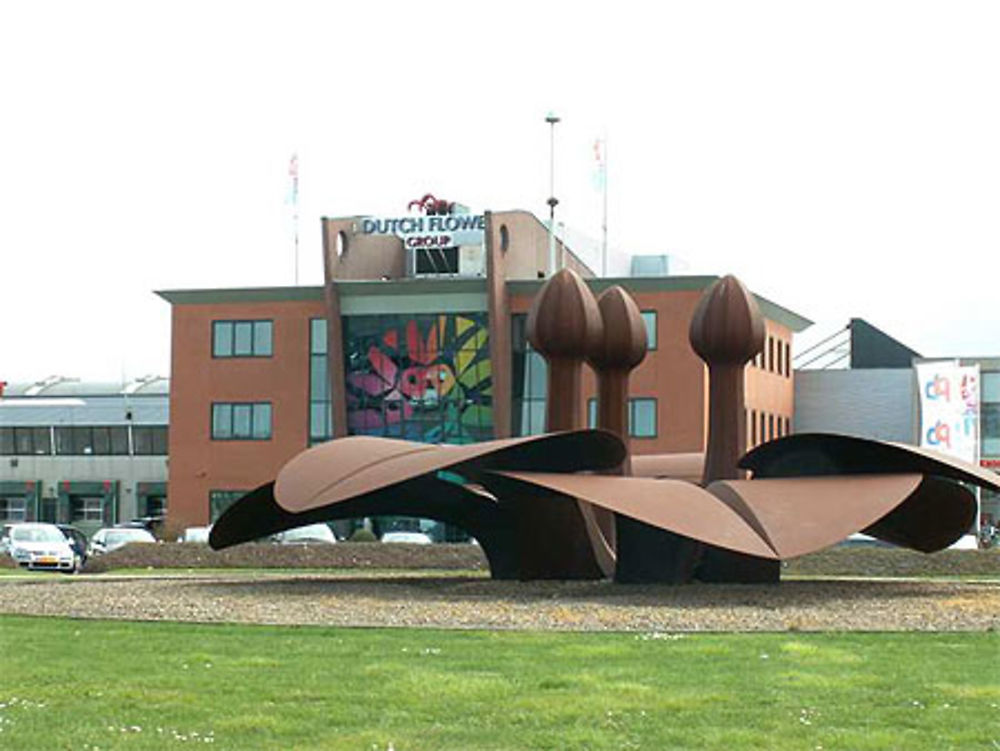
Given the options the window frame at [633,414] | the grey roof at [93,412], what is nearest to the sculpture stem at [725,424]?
the window frame at [633,414]

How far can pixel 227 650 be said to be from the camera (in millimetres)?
15766

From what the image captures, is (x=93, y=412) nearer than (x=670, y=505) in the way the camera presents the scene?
No

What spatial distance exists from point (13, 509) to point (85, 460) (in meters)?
4.09

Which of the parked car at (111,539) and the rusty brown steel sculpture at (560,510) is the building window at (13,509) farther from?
the rusty brown steel sculpture at (560,510)

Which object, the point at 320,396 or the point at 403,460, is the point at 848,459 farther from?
the point at 320,396

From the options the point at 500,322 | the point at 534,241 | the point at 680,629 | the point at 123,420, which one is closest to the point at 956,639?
the point at 680,629

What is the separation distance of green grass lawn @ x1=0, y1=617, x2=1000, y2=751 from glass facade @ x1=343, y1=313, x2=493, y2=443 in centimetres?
4527

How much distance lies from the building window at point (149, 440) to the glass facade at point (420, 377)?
2332cm

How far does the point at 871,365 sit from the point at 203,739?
70448mm

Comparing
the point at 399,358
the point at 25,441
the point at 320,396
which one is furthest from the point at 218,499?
the point at 25,441

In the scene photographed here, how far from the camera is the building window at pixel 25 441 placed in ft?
282

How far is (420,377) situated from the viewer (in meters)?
63.7

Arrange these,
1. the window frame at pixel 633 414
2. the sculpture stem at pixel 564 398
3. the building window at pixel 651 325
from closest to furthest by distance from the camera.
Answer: the sculpture stem at pixel 564 398 < the window frame at pixel 633 414 < the building window at pixel 651 325

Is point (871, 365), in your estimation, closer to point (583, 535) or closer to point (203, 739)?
point (583, 535)
